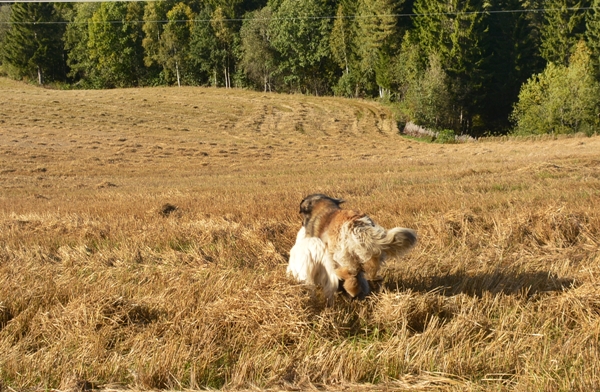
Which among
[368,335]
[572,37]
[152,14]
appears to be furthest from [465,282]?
[152,14]

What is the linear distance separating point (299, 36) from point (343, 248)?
6643cm

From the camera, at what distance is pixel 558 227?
7539mm

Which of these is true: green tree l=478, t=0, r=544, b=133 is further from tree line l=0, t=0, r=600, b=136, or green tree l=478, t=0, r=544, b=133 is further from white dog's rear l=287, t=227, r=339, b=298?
white dog's rear l=287, t=227, r=339, b=298

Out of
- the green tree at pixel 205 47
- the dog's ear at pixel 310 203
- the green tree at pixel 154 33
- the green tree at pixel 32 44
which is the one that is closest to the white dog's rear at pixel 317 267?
the dog's ear at pixel 310 203

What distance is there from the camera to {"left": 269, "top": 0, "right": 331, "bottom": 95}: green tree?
67500mm

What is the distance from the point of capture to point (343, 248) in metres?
4.75

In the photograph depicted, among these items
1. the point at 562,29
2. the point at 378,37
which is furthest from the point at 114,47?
the point at 562,29

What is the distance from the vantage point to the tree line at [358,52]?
49250 millimetres

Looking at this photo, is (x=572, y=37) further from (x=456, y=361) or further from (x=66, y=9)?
(x=66, y=9)

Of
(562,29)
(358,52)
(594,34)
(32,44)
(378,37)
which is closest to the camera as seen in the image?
(594,34)

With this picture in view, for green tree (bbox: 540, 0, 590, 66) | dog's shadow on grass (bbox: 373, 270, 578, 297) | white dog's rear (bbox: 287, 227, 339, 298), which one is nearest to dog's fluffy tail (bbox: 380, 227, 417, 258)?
white dog's rear (bbox: 287, 227, 339, 298)

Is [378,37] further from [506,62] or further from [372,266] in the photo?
[372,266]

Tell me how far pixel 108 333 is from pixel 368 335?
225 cm

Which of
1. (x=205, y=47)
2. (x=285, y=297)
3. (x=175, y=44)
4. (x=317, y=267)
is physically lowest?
(x=285, y=297)
